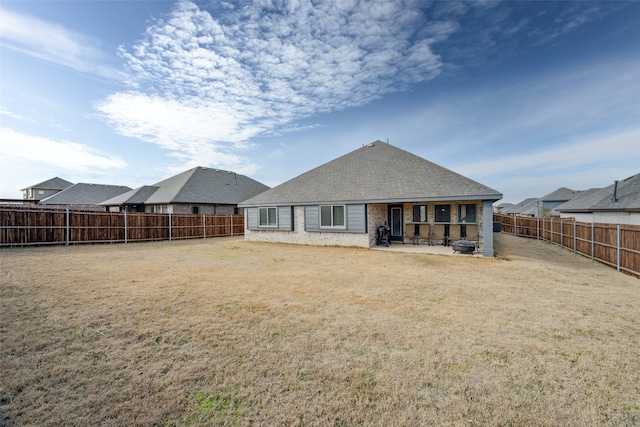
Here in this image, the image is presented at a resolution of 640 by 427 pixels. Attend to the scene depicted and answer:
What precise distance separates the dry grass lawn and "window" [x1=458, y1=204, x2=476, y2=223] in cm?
633

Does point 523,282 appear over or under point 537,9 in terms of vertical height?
→ under

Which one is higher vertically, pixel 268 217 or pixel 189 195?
pixel 189 195

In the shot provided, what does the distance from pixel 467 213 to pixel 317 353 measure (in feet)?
40.7

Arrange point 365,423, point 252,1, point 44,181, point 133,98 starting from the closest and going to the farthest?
1. point 365,423
2. point 252,1
3. point 133,98
4. point 44,181

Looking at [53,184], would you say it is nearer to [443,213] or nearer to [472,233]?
[443,213]

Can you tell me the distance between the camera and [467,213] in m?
13.2

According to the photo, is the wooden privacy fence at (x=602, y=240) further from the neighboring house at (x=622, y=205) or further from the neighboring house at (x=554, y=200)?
the neighboring house at (x=554, y=200)

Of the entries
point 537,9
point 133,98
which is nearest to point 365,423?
point 537,9

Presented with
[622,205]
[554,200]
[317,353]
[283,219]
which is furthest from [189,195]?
[554,200]

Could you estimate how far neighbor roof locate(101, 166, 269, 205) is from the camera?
2509cm

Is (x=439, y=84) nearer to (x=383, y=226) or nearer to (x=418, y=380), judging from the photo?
(x=383, y=226)

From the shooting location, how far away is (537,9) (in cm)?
1001

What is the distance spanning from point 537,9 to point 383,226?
10.8m

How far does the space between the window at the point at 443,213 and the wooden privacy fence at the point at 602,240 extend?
540 cm
